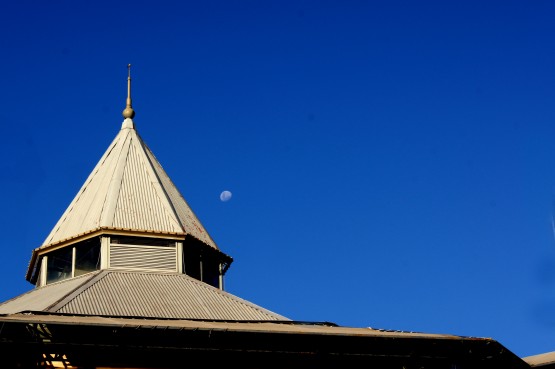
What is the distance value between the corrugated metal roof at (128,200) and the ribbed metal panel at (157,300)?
6.27 ft

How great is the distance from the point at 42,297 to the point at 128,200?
4.98 metres

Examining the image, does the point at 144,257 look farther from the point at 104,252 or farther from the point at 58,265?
the point at 58,265

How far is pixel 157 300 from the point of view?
73.6 feet

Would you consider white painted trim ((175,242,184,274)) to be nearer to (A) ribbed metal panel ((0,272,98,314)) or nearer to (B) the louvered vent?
(B) the louvered vent

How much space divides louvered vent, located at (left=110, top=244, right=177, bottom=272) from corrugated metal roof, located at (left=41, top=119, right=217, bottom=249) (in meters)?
0.60

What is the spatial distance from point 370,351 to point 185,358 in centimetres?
458

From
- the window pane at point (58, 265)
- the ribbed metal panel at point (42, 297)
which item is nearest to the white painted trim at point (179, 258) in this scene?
the ribbed metal panel at point (42, 297)

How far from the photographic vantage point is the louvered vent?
25.2 metres

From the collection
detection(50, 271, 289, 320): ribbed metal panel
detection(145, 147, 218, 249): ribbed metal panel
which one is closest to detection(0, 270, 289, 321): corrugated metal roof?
detection(50, 271, 289, 320): ribbed metal panel

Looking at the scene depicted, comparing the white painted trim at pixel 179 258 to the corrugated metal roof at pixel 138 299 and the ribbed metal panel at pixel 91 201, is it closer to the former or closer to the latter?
Result: the corrugated metal roof at pixel 138 299

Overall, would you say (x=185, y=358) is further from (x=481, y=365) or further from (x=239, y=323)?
(x=481, y=365)

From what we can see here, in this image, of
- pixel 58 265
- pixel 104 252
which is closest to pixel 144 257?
pixel 104 252

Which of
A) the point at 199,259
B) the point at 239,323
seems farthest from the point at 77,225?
the point at 239,323

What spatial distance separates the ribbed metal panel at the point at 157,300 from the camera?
21.1 m
